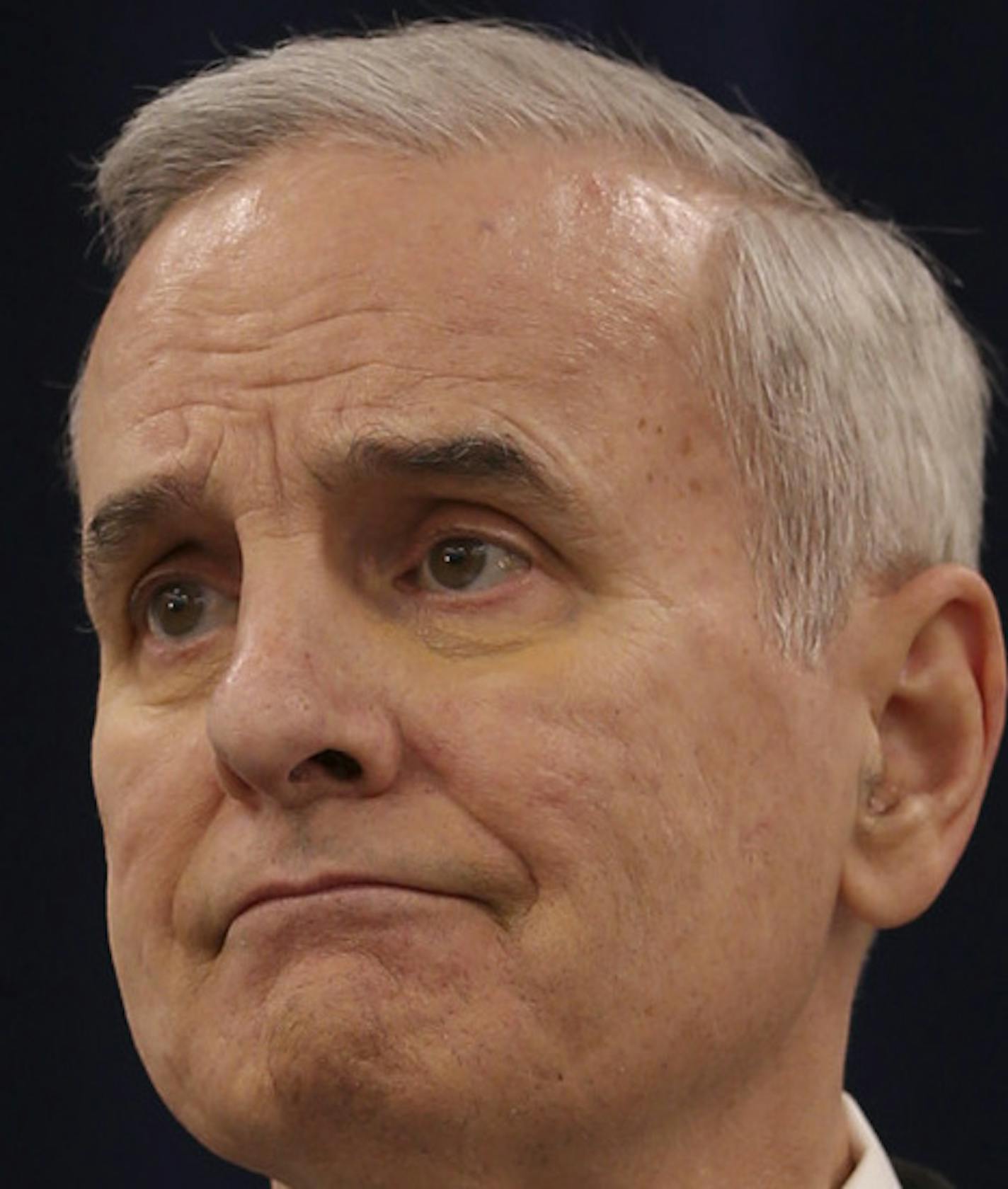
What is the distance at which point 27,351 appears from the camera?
2.70 meters

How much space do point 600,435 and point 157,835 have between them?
0.43 m

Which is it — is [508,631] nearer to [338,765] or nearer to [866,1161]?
[338,765]

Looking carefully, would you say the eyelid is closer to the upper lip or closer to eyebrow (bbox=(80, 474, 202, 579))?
eyebrow (bbox=(80, 474, 202, 579))

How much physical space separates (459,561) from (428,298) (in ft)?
0.61

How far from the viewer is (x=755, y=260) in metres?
1.84

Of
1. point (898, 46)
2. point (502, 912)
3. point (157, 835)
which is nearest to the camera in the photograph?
point (502, 912)

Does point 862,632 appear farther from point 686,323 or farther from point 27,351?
point 27,351

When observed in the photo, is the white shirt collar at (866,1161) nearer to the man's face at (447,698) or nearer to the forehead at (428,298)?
the man's face at (447,698)

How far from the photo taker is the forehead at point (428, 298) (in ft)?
5.56

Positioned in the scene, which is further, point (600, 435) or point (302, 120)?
point (302, 120)

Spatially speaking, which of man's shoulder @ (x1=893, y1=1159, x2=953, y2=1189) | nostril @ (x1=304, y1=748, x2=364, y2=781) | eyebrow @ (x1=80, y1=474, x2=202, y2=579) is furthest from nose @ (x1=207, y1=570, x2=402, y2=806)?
man's shoulder @ (x1=893, y1=1159, x2=953, y2=1189)

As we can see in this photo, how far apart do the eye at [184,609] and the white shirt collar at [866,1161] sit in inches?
25.7

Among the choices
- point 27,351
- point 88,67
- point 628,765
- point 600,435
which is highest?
point 600,435

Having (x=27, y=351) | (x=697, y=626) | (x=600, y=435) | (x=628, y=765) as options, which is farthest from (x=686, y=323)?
(x=27, y=351)
